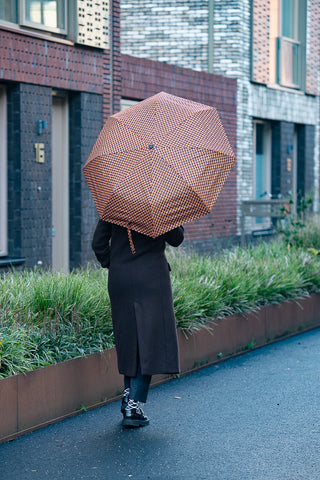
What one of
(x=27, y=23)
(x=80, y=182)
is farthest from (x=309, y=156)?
(x=27, y=23)

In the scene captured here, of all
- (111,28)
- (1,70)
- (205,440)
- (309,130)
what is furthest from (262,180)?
(205,440)

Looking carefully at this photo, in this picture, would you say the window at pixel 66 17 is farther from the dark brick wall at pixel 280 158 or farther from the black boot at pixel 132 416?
the dark brick wall at pixel 280 158

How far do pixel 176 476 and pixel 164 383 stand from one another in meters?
2.74

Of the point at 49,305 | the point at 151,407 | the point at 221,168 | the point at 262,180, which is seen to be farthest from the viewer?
the point at 262,180

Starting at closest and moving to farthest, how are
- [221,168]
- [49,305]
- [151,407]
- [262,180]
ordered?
[221,168], [151,407], [49,305], [262,180]

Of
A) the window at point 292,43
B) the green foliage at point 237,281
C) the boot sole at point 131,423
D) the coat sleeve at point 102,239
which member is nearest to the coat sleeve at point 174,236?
the coat sleeve at point 102,239

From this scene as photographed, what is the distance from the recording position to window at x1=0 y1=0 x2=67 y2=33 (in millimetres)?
12531

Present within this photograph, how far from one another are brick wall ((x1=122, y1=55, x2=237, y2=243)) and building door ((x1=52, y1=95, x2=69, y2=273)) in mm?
1843

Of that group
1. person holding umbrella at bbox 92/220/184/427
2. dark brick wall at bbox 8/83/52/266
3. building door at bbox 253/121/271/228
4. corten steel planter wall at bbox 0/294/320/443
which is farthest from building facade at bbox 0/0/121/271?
building door at bbox 253/121/271/228

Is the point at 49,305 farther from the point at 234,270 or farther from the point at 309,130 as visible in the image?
the point at 309,130

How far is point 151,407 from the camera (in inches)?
283

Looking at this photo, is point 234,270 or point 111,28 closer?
point 234,270

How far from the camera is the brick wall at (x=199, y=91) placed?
51.6 feet

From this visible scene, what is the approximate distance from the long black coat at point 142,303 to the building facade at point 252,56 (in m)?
12.5
